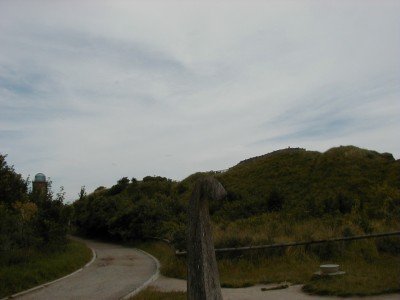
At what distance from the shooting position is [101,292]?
477 inches

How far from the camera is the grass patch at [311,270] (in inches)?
386

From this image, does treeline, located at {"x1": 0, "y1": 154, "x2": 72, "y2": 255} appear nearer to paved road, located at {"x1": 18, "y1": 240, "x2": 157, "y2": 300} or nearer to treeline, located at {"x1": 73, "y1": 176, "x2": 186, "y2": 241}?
paved road, located at {"x1": 18, "y1": 240, "x2": 157, "y2": 300}

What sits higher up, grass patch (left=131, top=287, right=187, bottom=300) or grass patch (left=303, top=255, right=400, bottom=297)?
grass patch (left=303, top=255, right=400, bottom=297)

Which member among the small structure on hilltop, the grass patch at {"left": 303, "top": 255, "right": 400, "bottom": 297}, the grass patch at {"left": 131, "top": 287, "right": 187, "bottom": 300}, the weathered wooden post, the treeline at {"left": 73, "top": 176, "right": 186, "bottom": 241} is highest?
the small structure on hilltop

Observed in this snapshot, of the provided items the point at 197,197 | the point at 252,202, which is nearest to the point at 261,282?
the point at 197,197

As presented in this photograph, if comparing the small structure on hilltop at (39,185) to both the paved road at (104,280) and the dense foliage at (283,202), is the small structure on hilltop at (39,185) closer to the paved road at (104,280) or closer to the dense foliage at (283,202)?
the dense foliage at (283,202)

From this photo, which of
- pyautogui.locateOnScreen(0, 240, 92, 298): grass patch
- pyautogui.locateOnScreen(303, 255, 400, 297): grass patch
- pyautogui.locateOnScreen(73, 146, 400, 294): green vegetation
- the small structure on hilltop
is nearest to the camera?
pyautogui.locateOnScreen(303, 255, 400, 297): grass patch

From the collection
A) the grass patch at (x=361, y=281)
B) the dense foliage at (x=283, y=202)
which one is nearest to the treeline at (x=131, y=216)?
the dense foliage at (x=283, y=202)

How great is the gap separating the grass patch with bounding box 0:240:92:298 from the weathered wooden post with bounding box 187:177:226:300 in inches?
294

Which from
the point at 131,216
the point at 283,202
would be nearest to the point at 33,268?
the point at 131,216

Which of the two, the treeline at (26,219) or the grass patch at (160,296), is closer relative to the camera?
the grass patch at (160,296)

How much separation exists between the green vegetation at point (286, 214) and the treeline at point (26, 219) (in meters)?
4.65

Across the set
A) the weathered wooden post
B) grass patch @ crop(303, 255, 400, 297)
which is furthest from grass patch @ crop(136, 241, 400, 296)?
the weathered wooden post

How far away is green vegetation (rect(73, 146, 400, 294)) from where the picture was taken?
1306cm
